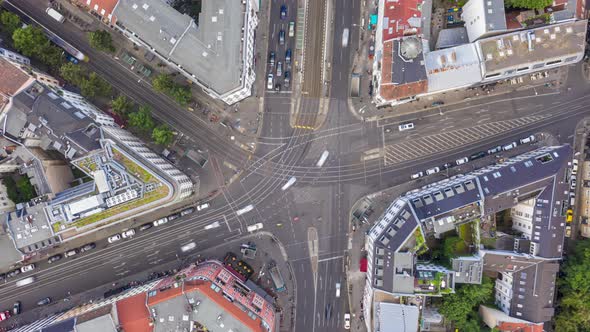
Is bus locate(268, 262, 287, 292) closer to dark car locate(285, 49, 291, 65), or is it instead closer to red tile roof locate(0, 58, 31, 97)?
dark car locate(285, 49, 291, 65)

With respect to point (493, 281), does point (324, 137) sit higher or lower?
higher

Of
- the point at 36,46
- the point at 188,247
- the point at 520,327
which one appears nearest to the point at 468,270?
the point at 520,327

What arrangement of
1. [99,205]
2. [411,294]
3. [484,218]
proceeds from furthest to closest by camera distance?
[484,218] → [411,294] → [99,205]

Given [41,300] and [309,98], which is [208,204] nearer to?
[309,98]

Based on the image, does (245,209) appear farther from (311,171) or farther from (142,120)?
(142,120)

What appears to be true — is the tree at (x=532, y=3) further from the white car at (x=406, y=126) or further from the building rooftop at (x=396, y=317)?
the building rooftop at (x=396, y=317)

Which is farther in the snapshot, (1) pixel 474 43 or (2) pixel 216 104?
(2) pixel 216 104

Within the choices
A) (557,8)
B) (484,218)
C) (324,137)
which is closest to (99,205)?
(324,137)

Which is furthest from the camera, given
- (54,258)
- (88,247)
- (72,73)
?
(54,258)
